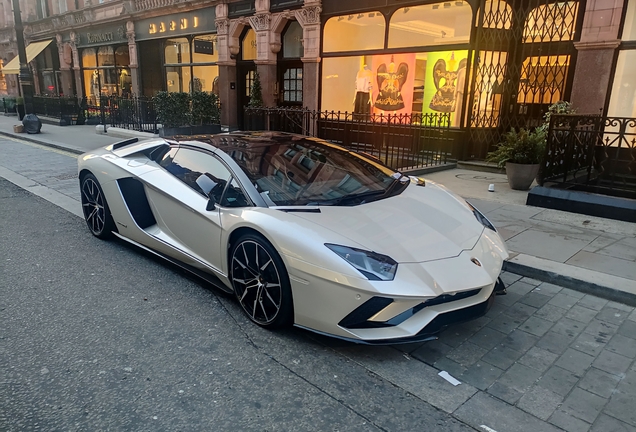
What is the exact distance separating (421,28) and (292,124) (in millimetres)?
4152

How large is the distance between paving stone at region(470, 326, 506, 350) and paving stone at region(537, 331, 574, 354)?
0.28 meters

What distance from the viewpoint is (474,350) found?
334 centimetres

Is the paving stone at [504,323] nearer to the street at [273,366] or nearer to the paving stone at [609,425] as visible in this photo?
the street at [273,366]

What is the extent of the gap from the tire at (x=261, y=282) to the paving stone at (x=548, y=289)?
2.53m

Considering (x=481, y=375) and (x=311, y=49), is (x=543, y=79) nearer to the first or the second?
(x=311, y=49)

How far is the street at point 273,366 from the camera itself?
8.63 ft

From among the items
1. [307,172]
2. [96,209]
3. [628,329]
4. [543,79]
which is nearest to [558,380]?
[628,329]

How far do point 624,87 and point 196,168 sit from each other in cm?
821

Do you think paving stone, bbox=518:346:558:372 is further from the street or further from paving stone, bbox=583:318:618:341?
paving stone, bbox=583:318:618:341

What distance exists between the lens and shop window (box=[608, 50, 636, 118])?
330 inches

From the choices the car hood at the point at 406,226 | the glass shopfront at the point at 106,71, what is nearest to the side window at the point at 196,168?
the car hood at the point at 406,226

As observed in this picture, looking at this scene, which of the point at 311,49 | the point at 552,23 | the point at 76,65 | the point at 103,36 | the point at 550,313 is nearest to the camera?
the point at 550,313

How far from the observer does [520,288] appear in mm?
4434

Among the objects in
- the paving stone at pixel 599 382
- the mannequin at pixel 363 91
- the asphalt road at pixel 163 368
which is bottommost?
the asphalt road at pixel 163 368
